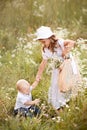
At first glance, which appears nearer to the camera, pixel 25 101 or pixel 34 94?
pixel 25 101

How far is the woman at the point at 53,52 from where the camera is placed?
691 cm

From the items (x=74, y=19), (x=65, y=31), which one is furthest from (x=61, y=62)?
(x=74, y=19)

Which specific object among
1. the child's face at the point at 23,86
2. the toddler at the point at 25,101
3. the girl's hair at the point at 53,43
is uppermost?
the girl's hair at the point at 53,43

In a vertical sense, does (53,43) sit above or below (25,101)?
above

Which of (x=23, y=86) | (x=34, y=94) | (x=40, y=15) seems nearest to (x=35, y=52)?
(x=34, y=94)

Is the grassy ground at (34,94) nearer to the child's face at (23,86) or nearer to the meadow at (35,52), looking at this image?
the meadow at (35,52)

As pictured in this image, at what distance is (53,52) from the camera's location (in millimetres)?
6992

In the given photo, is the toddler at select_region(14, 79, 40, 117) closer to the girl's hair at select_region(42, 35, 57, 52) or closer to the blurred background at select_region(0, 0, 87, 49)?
the girl's hair at select_region(42, 35, 57, 52)

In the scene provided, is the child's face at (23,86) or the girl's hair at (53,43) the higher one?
the girl's hair at (53,43)

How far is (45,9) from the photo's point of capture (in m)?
10.6

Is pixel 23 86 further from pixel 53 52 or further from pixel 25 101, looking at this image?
pixel 53 52

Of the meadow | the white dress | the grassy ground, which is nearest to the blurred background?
the meadow

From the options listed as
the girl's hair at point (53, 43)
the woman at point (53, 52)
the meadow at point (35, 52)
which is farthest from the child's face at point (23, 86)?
the girl's hair at point (53, 43)

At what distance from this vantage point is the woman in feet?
22.7
